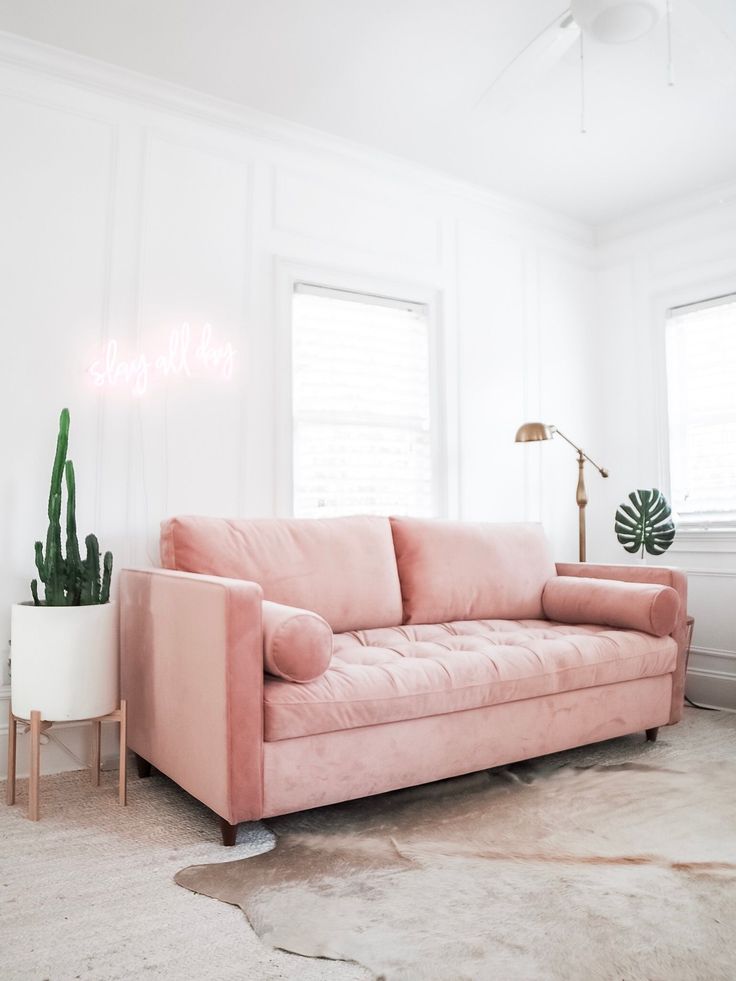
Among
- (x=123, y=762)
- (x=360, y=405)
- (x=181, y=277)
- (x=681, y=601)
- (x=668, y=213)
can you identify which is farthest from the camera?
(x=668, y=213)

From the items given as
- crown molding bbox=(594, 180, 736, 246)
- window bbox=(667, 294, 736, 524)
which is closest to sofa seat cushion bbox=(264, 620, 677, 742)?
window bbox=(667, 294, 736, 524)

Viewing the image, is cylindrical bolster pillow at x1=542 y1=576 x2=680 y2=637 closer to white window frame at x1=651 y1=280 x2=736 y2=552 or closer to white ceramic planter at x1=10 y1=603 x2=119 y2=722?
white window frame at x1=651 y1=280 x2=736 y2=552

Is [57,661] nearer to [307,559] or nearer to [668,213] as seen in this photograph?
[307,559]

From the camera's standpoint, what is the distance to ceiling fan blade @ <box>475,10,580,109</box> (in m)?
2.20

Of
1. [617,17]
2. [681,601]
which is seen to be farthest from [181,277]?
[681,601]

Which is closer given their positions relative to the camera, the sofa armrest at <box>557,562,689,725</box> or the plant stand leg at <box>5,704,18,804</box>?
the plant stand leg at <box>5,704,18,804</box>

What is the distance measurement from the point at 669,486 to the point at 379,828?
287 centimetres

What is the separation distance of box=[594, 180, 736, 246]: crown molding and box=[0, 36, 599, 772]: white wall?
89cm

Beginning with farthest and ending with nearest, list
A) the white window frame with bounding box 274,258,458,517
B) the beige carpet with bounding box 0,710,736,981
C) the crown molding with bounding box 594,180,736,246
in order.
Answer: the crown molding with bounding box 594,180,736,246 < the white window frame with bounding box 274,258,458,517 < the beige carpet with bounding box 0,710,736,981

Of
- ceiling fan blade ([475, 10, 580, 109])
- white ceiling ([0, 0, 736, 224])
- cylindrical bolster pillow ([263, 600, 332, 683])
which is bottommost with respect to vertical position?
cylindrical bolster pillow ([263, 600, 332, 683])

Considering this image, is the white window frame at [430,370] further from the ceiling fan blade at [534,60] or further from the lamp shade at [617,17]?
the lamp shade at [617,17]

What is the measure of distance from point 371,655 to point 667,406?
267 cm

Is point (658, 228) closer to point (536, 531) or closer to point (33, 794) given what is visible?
point (536, 531)

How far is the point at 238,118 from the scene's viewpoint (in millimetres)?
3312
